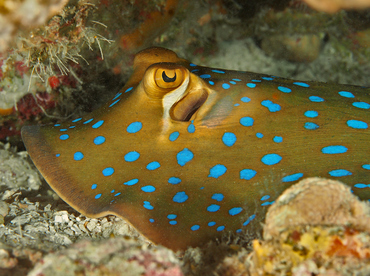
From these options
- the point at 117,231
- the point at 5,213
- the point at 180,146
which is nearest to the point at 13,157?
the point at 5,213

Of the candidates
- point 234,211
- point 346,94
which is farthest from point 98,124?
point 346,94

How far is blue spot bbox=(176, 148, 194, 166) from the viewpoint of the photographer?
10.00 feet

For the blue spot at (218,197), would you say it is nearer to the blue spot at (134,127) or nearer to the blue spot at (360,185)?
the blue spot at (134,127)

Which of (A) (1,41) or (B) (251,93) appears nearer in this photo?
(A) (1,41)

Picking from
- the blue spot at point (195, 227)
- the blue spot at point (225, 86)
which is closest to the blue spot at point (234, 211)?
the blue spot at point (195, 227)

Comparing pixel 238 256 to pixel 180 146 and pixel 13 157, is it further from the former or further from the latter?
pixel 13 157

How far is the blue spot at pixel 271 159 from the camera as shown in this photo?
3.08 m

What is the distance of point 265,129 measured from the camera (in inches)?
128

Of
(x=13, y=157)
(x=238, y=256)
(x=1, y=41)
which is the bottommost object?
(x=13, y=157)

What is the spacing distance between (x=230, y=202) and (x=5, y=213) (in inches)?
119

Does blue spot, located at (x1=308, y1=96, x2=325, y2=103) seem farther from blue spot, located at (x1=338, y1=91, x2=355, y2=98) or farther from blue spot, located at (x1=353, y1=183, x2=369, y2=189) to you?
blue spot, located at (x1=353, y1=183, x2=369, y2=189)

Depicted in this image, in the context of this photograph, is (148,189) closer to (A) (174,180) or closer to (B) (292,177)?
(A) (174,180)

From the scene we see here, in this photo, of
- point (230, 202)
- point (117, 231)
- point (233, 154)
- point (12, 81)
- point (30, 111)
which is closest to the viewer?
point (230, 202)

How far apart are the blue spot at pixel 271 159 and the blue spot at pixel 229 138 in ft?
1.32
